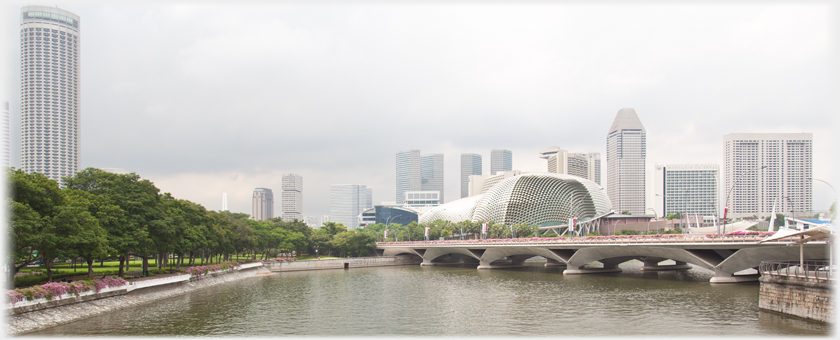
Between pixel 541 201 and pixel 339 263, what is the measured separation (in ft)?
194

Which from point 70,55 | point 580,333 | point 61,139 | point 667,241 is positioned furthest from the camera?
point 70,55

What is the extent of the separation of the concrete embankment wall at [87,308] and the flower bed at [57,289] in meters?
0.67

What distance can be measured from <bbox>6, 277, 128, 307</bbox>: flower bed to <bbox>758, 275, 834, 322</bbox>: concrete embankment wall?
4045 centimetres

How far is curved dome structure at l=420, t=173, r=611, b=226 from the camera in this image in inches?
4921

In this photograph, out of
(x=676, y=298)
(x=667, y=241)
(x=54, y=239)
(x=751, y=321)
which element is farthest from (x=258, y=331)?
(x=667, y=241)

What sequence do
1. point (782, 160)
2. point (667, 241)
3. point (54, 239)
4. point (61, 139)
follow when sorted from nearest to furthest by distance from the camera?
point (54, 239)
point (667, 241)
point (61, 139)
point (782, 160)

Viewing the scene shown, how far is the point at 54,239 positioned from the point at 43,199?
2818mm

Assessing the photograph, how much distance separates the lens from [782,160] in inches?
7328

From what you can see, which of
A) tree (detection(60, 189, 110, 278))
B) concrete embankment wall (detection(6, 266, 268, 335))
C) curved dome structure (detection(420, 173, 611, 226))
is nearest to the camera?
concrete embankment wall (detection(6, 266, 268, 335))

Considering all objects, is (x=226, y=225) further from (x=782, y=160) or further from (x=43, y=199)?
(x=782, y=160)

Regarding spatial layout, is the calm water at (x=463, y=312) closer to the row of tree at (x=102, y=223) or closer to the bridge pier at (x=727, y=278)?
the bridge pier at (x=727, y=278)

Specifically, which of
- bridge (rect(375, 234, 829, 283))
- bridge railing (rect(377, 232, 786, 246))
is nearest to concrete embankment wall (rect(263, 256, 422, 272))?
bridge (rect(375, 234, 829, 283))

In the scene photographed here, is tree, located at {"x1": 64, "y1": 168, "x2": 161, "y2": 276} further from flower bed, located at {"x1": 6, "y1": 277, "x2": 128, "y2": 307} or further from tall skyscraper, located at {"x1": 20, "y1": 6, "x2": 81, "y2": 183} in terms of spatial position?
tall skyscraper, located at {"x1": 20, "y1": 6, "x2": 81, "y2": 183}

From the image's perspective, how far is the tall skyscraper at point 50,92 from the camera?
15850cm
